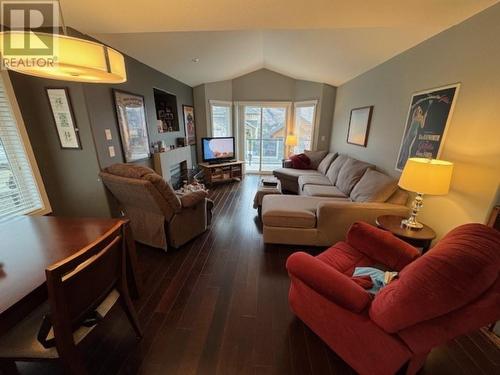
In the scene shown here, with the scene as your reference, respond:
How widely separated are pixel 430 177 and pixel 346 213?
80 centimetres

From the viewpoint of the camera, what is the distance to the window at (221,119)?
5.38m

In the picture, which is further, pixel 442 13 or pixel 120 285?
pixel 442 13

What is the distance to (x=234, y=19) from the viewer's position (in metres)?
1.68

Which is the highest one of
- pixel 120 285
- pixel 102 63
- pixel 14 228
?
pixel 102 63

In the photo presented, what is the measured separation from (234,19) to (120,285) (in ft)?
7.03

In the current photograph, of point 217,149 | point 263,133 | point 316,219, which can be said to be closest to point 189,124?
point 217,149

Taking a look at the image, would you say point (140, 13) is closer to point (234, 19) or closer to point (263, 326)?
Answer: point (234, 19)

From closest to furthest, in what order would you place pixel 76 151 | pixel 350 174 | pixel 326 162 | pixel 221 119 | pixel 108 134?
1. pixel 76 151
2. pixel 108 134
3. pixel 350 174
4. pixel 326 162
5. pixel 221 119

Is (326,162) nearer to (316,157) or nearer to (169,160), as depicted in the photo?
(316,157)

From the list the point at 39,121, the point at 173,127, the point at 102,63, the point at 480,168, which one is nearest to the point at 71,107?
the point at 39,121

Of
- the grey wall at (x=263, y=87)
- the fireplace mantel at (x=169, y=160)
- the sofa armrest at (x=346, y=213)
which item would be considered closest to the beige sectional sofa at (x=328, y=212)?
the sofa armrest at (x=346, y=213)

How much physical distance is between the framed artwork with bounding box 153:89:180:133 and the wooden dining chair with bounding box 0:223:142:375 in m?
3.23

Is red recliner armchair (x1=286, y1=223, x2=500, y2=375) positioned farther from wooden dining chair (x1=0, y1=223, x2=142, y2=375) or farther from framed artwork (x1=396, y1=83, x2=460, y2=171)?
framed artwork (x1=396, y1=83, x2=460, y2=171)

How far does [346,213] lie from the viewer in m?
2.19
